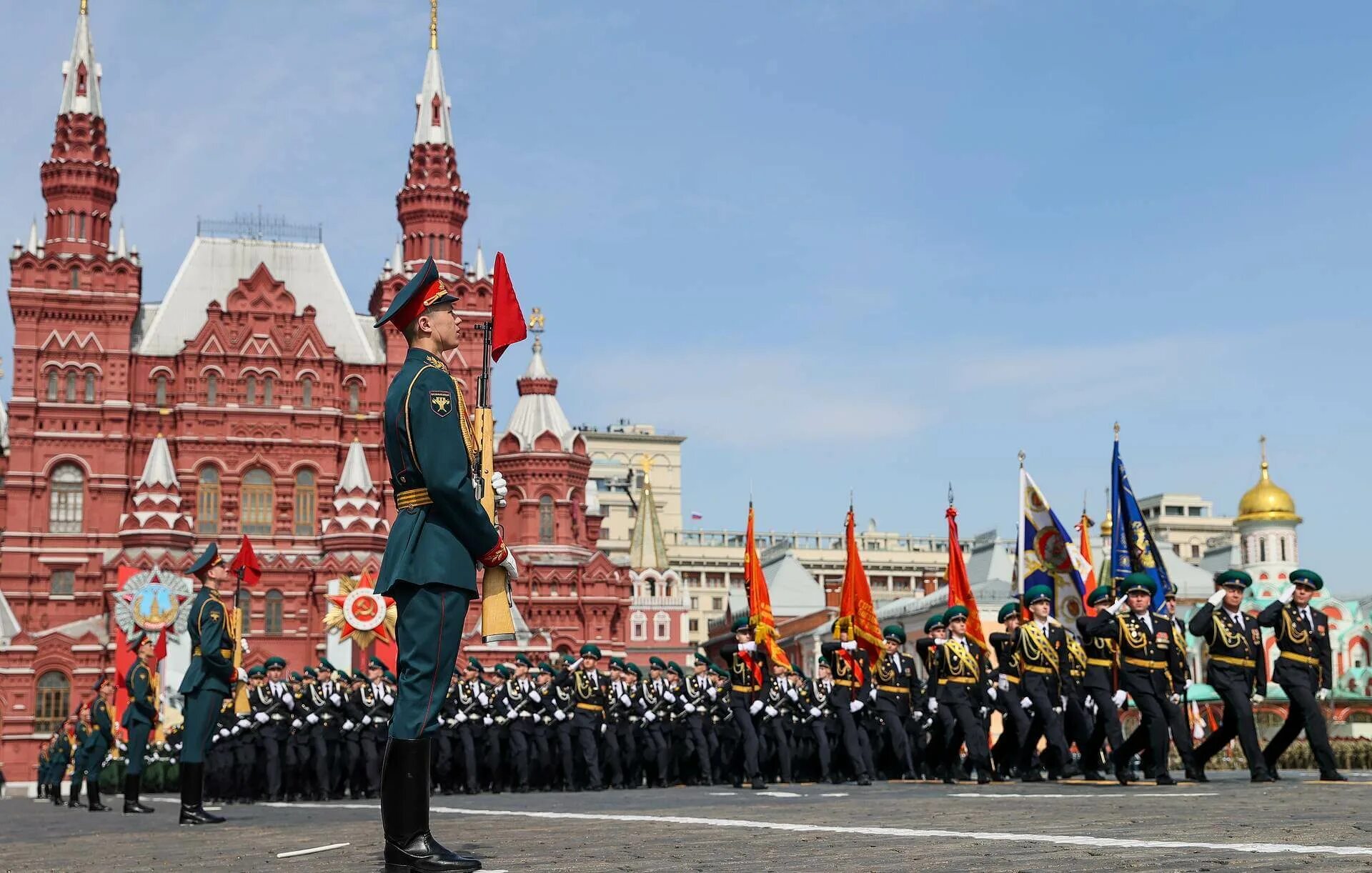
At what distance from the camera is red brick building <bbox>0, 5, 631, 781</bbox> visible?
4794cm

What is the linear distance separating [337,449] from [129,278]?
8533 millimetres

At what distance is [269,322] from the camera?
52.6m

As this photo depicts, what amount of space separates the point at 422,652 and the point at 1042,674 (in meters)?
9.55

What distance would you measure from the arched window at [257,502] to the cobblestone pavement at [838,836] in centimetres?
4125

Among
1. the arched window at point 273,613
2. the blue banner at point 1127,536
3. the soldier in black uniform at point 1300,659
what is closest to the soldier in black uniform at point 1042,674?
the soldier in black uniform at point 1300,659

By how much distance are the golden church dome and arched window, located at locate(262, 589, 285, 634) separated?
32.9 m

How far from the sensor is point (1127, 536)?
67.1 feet

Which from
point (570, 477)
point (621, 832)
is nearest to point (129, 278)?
point (570, 477)

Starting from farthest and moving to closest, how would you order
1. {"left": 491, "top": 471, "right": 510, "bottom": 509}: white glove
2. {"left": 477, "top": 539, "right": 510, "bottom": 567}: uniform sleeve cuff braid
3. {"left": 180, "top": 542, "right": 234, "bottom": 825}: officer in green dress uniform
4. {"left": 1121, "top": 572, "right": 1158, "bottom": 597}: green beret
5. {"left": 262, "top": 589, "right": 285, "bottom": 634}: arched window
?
1. {"left": 262, "top": 589, "right": 285, "bottom": 634}: arched window
2. {"left": 1121, "top": 572, "right": 1158, "bottom": 597}: green beret
3. {"left": 180, "top": 542, "right": 234, "bottom": 825}: officer in green dress uniform
4. {"left": 491, "top": 471, "right": 510, "bottom": 509}: white glove
5. {"left": 477, "top": 539, "right": 510, "bottom": 567}: uniform sleeve cuff braid

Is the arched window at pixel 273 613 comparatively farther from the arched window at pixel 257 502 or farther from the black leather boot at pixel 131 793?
the black leather boot at pixel 131 793

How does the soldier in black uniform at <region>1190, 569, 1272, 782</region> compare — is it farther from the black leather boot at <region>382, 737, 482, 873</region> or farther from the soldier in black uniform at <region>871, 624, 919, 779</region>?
the black leather boot at <region>382, 737, 482, 873</region>

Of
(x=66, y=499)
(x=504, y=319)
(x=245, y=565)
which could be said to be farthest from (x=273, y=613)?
(x=504, y=319)

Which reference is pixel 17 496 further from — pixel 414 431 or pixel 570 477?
pixel 414 431

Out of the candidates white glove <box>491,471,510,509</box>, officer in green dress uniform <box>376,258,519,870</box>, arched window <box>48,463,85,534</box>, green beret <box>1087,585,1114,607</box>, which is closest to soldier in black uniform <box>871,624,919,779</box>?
green beret <box>1087,585,1114,607</box>
